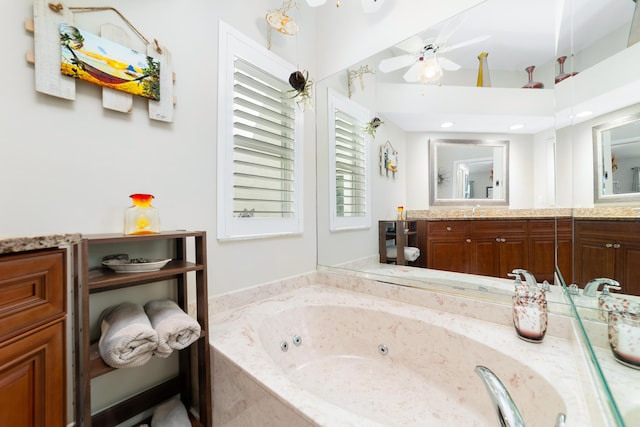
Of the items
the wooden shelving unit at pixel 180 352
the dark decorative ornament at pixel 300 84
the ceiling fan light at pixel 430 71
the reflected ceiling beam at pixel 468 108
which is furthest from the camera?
the dark decorative ornament at pixel 300 84

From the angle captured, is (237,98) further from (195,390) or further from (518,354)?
(518,354)

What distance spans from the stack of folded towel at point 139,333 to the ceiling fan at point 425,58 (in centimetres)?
188

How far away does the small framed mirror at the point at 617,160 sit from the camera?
34.3 inches

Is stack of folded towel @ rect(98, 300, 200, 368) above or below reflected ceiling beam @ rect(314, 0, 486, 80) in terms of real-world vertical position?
below

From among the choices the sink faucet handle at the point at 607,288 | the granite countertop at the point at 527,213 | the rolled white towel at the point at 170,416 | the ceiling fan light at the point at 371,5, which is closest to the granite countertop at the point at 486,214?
the granite countertop at the point at 527,213

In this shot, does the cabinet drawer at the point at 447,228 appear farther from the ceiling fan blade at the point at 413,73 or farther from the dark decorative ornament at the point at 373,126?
the ceiling fan blade at the point at 413,73

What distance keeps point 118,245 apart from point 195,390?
79 centimetres

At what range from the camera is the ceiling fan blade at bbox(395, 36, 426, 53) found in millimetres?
1577

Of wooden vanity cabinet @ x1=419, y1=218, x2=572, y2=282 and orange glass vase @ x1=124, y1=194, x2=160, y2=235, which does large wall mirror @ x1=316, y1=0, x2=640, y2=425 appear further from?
orange glass vase @ x1=124, y1=194, x2=160, y2=235

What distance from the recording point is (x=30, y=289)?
22.4 inches

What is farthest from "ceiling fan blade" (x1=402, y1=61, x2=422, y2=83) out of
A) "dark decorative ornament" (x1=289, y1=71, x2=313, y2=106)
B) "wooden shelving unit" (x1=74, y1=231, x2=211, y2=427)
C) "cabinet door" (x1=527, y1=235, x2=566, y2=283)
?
"wooden shelving unit" (x1=74, y1=231, x2=211, y2=427)

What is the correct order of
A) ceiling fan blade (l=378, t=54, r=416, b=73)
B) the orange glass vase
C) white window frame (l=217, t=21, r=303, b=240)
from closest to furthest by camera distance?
the orange glass vase, white window frame (l=217, t=21, r=303, b=240), ceiling fan blade (l=378, t=54, r=416, b=73)

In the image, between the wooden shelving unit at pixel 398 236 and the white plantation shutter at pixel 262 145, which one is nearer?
the white plantation shutter at pixel 262 145

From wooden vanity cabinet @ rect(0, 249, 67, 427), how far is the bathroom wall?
42 cm
